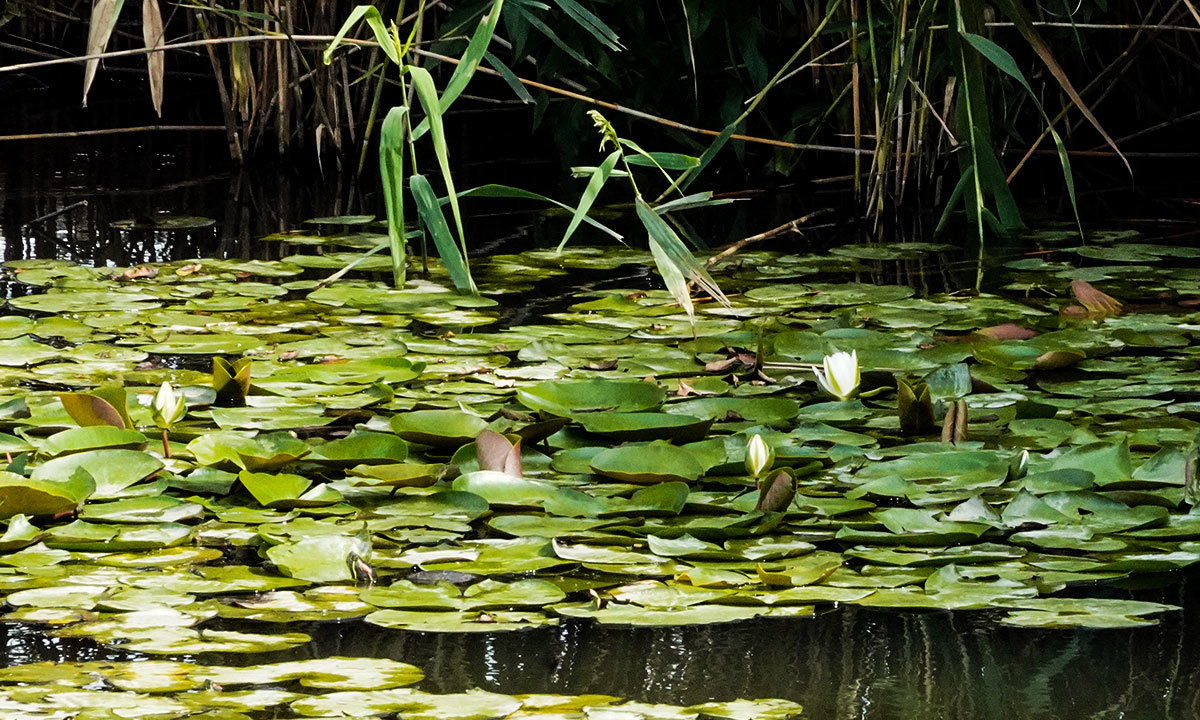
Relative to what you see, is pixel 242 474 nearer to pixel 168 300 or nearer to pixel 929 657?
pixel 929 657

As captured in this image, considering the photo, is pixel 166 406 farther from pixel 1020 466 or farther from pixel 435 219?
pixel 1020 466

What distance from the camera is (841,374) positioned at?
5.77 ft

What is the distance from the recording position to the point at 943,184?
11.8 ft

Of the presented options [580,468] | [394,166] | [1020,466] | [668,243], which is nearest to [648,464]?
[580,468]

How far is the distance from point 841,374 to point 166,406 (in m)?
0.80

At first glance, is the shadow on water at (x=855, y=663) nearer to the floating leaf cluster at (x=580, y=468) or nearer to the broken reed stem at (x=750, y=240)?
the floating leaf cluster at (x=580, y=468)

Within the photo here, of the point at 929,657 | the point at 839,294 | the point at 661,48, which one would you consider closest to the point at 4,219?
the point at 661,48

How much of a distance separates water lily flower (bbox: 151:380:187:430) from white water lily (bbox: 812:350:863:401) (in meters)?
0.76

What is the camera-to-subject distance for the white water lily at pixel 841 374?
1.76 metres

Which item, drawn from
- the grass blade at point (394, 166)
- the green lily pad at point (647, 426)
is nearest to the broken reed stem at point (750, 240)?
the grass blade at point (394, 166)

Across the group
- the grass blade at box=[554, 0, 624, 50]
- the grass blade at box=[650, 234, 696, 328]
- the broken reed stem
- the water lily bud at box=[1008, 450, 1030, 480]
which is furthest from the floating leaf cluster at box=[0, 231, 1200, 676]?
the grass blade at box=[554, 0, 624, 50]

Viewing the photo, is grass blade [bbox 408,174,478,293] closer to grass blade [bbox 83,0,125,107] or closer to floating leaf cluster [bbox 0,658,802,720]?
grass blade [bbox 83,0,125,107]

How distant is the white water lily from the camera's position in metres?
1.76

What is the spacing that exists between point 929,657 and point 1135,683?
160 millimetres
